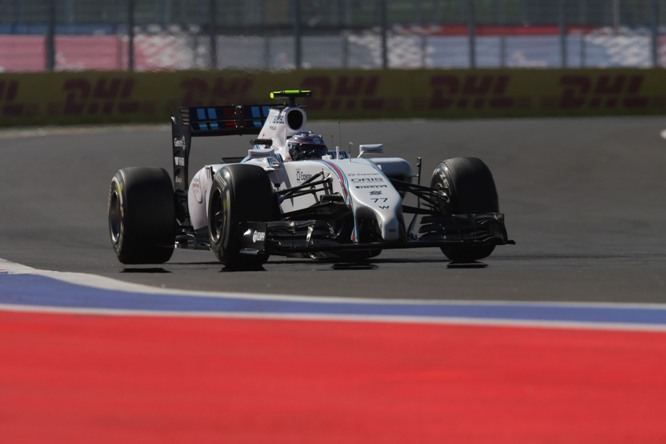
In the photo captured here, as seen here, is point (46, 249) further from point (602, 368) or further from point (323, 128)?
point (323, 128)

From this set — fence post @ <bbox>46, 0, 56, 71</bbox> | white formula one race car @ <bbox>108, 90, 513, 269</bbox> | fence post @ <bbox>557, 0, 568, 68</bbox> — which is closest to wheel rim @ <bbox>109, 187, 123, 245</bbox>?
white formula one race car @ <bbox>108, 90, 513, 269</bbox>

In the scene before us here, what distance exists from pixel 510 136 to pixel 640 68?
1143 centimetres

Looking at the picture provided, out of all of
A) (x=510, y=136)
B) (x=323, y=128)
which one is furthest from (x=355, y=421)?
(x=323, y=128)

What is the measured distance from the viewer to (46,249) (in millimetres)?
13633

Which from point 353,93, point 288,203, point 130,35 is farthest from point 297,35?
point 288,203

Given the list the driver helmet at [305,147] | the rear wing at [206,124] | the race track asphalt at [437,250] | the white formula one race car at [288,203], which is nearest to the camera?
the race track asphalt at [437,250]

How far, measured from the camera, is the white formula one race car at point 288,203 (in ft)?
35.4

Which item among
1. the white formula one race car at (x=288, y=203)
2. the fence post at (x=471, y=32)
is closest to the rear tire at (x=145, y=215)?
the white formula one race car at (x=288, y=203)

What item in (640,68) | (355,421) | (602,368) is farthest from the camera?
(640,68)

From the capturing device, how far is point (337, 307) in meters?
7.64

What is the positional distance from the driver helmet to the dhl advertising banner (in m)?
20.9

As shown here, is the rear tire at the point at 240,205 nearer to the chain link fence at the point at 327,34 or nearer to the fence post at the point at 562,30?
the chain link fence at the point at 327,34

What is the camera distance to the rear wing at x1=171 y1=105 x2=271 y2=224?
13.0 metres

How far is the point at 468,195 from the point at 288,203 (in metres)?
1.45
